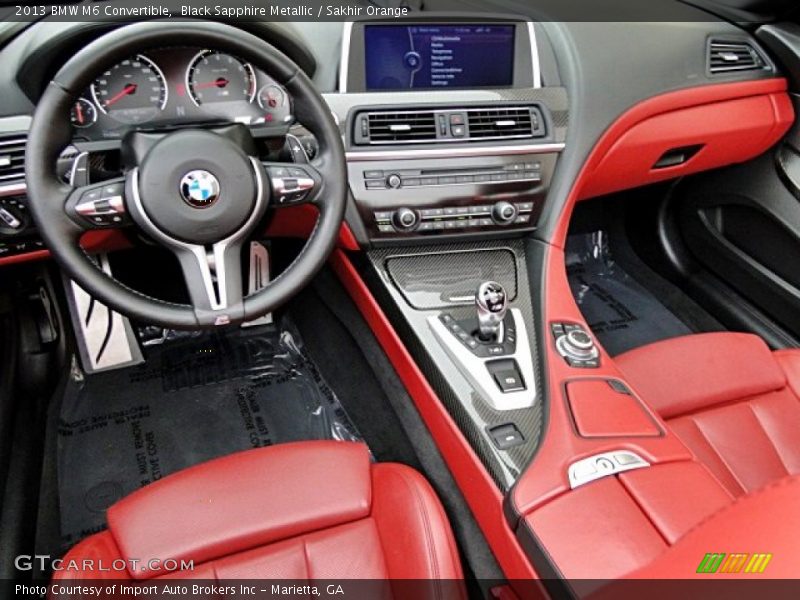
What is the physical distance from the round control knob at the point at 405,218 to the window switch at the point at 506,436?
472 mm

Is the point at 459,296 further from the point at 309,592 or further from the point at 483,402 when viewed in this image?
the point at 309,592

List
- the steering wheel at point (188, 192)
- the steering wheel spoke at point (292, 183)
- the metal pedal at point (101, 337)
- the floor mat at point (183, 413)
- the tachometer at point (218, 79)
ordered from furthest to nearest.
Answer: the metal pedal at point (101, 337)
the floor mat at point (183, 413)
the tachometer at point (218, 79)
the steering wheel spoke at point (292, 183)
the steering wheel at point (188, 192)

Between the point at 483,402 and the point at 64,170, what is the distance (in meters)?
0.80

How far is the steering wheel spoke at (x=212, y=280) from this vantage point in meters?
1.12

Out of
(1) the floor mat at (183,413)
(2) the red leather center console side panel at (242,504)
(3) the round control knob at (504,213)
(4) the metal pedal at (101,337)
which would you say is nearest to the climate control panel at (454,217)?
(3) the round control knob at (504,213)

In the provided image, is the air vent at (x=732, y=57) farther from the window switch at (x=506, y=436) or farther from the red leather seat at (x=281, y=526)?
the red leather seat at (x=281, y=526)

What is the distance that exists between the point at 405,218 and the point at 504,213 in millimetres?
222

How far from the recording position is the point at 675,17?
70.4 inches

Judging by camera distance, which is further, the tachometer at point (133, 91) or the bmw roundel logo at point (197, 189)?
the tachometer at point (133, 91)

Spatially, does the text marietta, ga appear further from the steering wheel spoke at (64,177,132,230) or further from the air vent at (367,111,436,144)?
the air vent at (367,111,436,144)

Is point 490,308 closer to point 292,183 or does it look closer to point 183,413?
point 292,183

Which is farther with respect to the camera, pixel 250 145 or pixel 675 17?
pixel 675 17

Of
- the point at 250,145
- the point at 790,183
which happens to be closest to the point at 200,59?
the point at 250,145

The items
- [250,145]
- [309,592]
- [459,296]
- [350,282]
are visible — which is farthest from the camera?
[350,282]
